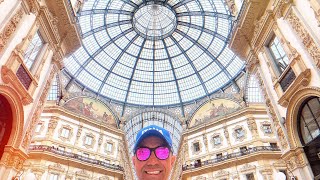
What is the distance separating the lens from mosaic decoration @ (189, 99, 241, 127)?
34.4 m

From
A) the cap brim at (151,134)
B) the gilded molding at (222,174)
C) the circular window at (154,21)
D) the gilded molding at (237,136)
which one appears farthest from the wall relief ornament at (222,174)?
the circular window at (154,21)

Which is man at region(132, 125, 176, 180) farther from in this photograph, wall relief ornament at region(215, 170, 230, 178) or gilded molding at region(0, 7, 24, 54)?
wall relief ornament at region(215, 170, 230, 178)

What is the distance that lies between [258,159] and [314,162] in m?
17.1

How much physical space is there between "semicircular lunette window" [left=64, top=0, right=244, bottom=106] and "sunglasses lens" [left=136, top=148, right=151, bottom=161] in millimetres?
29473

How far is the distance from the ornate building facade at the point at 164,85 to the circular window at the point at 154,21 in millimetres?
187

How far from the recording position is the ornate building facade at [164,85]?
Answer: 1157cm

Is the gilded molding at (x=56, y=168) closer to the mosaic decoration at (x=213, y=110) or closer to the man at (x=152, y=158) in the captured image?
the mosaic decoration at (x=213, y=110)

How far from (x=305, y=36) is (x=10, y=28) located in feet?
47.0

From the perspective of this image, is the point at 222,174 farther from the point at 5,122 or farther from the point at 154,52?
the point at 5,122

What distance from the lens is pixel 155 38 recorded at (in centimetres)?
4012

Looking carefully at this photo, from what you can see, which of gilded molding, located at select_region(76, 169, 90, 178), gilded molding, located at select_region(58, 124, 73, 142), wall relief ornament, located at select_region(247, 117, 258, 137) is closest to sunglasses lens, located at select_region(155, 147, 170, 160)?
gilded molding, located at select_region(76, 169, 90, 178)

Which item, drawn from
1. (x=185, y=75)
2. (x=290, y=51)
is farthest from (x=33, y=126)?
(x=185, y=75)

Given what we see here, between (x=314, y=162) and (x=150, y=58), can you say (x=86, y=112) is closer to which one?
(x=150, y=58)

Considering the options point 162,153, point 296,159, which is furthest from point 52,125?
point 296,159
